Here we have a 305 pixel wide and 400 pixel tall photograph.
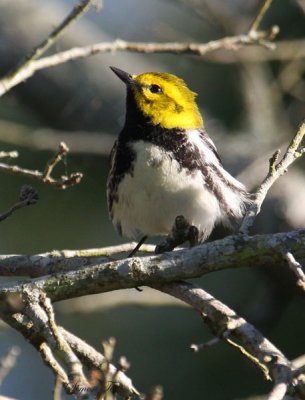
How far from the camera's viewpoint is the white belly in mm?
4625

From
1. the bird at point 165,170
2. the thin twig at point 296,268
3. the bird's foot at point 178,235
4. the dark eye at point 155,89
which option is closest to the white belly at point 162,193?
the bird at point 165,170

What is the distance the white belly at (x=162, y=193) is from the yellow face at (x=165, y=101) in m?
0.31

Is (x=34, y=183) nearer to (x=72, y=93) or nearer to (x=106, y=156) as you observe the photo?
(x=72, y=93)

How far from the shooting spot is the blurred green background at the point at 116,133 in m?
5.80

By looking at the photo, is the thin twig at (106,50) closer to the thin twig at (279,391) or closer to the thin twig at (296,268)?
the thin twig at (296,268)

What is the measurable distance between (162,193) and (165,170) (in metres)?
0.14

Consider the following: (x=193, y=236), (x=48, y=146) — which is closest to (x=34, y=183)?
(x=48, y=146)

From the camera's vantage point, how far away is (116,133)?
636 centimetres

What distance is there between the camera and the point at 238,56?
633 centimetres

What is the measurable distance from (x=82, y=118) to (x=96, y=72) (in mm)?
491

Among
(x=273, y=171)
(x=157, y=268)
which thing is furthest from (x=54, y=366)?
(x=273, y=171)

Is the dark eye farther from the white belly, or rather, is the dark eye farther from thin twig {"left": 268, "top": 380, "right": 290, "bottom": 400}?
thin twig {"left": 268, "top": 380, "right": 290, "bottom": 400}

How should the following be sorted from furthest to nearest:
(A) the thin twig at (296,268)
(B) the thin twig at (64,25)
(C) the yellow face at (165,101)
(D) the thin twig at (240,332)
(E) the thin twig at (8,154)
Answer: (C) the yellow face at (165,101), (B) the thin twig at (64,25), (E) the thin twig at (8,154), (A) the thin twig at (296,268), (D) the thin twig at (240,332)

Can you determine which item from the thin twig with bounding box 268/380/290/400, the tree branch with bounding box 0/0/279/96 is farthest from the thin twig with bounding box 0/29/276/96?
the thin twig with bounding box 268/380/290/400
